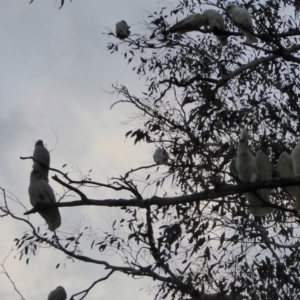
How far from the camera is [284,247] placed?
5027mm

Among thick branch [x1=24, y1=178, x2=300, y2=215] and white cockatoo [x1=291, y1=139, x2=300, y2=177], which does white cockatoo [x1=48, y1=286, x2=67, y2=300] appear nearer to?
thick branch [x1=24, y1=178, x2=300, y2=215]

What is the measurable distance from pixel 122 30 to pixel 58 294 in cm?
315

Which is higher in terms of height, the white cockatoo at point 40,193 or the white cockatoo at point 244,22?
the white cockatoo at point 244,22

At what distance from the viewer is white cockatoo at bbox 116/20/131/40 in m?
6.39

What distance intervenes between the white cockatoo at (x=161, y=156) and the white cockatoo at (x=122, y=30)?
1.61 meters

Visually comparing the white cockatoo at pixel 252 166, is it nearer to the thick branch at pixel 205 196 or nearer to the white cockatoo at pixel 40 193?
the thick branch at pixel 205 196

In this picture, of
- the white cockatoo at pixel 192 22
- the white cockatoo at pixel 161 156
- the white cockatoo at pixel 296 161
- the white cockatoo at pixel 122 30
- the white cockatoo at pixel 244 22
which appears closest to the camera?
the white cockatoo at pixel 296 161

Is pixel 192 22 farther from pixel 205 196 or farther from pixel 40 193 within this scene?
pixel 205 196

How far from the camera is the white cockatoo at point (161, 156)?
213 inches

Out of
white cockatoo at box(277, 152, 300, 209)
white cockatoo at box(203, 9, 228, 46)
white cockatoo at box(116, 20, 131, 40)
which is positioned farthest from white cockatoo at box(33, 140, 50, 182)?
white cockatoo at box(116, 20, 131, 40)

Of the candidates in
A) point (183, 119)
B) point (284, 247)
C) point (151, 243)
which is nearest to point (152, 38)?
point (183, 119)

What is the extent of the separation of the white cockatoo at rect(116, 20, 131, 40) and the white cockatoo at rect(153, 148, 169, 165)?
1.61 m

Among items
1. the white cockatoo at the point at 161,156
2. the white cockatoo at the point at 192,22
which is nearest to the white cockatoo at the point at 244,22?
the white cockatoo at the point at 192,22

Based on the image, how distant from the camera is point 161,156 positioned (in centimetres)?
547
